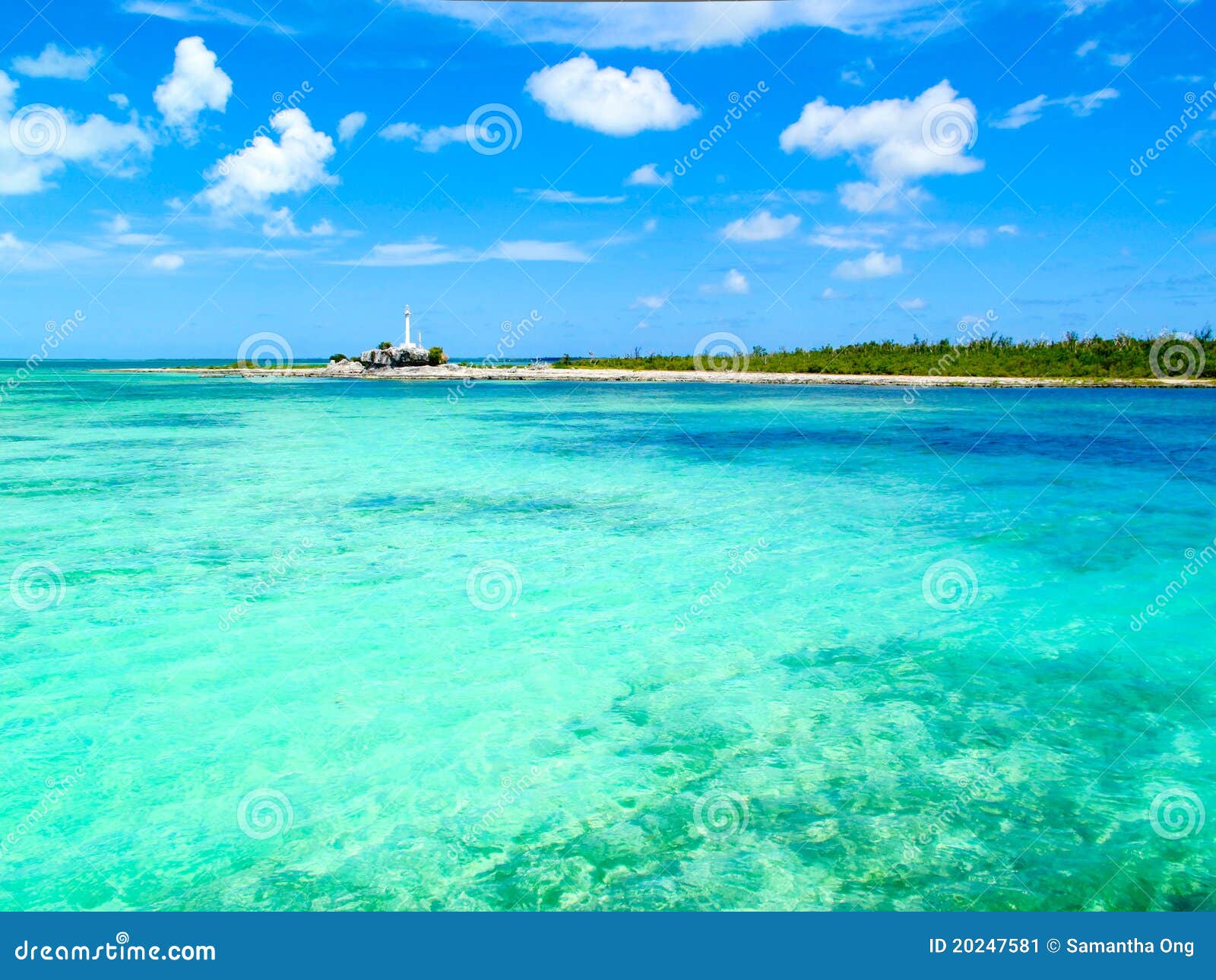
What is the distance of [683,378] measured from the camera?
88250 mm

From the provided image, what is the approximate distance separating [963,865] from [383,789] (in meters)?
3.64

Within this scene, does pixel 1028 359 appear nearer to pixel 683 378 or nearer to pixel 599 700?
pixel 683 378

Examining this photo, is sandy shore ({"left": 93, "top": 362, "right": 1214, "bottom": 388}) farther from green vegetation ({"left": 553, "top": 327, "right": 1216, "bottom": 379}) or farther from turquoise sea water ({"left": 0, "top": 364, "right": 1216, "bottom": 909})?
turquoise sea water ({"left": 0, "top": 364, "right": 1216, "bottom": 909})

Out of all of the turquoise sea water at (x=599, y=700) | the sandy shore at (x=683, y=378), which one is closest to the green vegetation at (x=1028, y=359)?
the sandy shore at (x=683, y=378)

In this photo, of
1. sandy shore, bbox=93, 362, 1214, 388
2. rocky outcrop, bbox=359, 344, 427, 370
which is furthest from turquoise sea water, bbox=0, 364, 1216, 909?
rocky outcrop, bbox=359, 344, 427, 370

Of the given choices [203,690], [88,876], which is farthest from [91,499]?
[88,876]

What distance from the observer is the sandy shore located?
209ft

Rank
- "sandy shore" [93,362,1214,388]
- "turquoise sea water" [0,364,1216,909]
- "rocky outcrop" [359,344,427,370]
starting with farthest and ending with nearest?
"rocky outcrop" [359,344,427,370], "sandy shore" [93,362,1214,388], "turquoise sea water" [0,364,1216,909]

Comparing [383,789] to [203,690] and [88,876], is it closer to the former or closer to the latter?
[88,876]

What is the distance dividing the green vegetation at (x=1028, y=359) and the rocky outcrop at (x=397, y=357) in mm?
40748

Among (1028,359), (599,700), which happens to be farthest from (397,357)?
(599,700)

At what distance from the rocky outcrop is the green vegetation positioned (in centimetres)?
4075

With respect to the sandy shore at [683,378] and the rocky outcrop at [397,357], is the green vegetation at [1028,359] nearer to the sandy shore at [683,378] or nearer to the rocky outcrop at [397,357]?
the sandy shore at [683,378]

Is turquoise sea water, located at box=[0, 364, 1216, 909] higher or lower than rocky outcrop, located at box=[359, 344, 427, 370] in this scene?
lower
